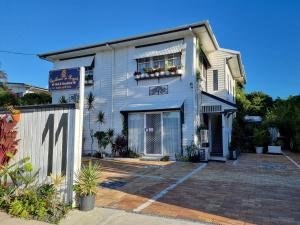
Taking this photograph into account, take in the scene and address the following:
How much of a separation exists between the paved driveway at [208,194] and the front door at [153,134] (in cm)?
384

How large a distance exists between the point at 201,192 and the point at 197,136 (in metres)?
6.89

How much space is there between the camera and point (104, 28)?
16000mm

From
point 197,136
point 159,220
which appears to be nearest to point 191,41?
point 197,136

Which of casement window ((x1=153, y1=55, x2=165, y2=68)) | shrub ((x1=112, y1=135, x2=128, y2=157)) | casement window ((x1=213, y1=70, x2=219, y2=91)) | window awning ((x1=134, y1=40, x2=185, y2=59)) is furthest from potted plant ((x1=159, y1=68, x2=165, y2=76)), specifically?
casement window ((x1=213, y1=70, x2=219, y2=91))

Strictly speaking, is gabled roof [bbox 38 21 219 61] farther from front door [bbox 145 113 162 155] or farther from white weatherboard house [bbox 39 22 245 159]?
front door [bbox 145 113 162 155]

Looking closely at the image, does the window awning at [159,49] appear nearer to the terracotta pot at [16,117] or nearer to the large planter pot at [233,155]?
the large planter pot at [233,155]

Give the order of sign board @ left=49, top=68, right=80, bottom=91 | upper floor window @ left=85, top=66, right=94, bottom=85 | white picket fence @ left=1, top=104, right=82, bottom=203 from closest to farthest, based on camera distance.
→ white picket fence @ left=1, top=104, right=82, bottom=203 < sign board @ left=49, top=68, right=80, bottom=91 < upper floor window @ left=85, top=66, right=94, bottom=85

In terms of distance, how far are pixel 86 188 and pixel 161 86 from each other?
9781 mm

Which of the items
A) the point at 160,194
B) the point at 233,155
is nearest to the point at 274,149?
the point at 233,155

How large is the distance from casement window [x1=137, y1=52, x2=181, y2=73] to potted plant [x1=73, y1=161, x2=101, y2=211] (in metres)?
9.96

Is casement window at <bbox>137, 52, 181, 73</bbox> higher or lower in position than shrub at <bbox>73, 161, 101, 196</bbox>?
higher

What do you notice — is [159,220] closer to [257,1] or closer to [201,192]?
[201,192]

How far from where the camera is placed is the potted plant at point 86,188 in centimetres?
545

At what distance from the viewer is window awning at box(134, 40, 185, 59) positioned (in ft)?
46.6
